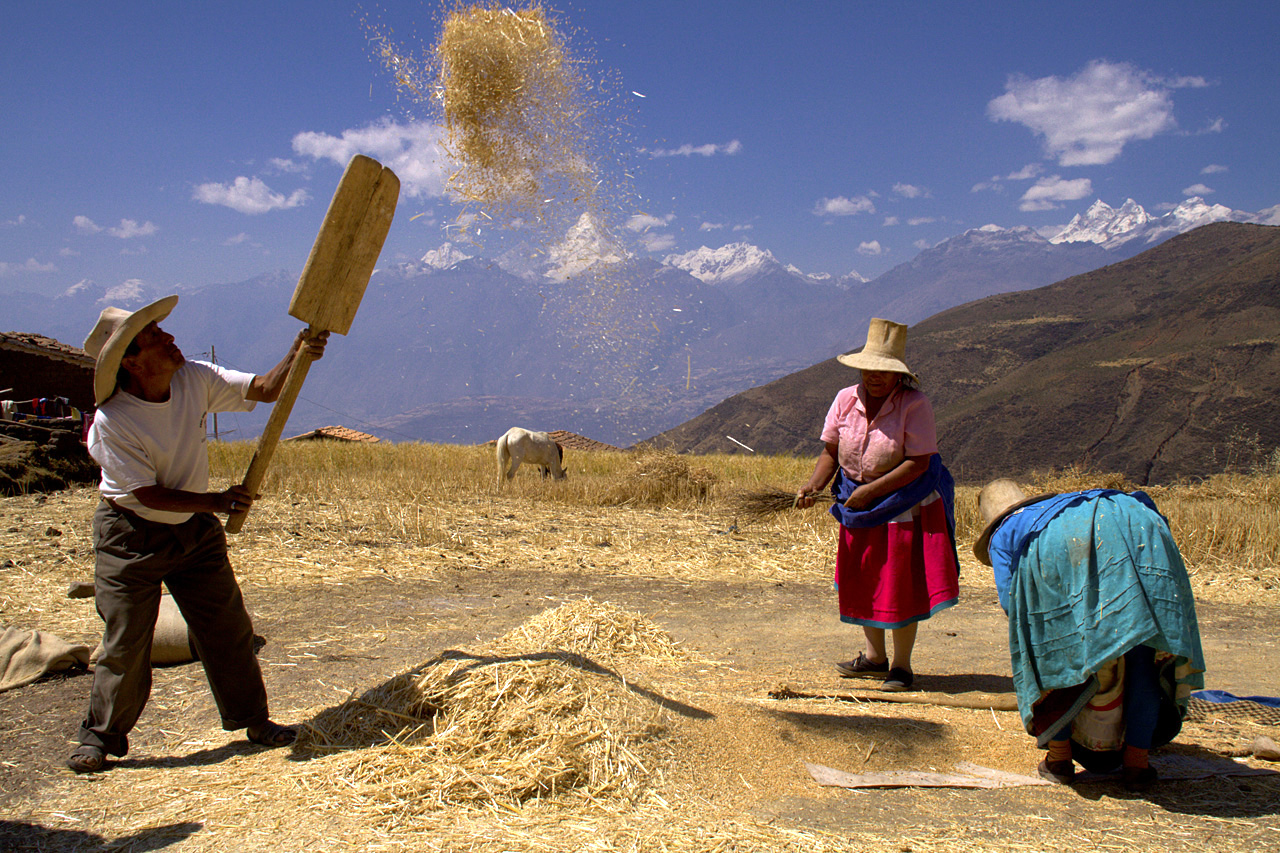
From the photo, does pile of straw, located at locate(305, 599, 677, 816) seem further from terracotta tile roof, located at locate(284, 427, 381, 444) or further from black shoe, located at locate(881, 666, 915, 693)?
terracotta tile roof, located at locate(284, 427, 381, 444)

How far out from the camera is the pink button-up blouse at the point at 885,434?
3617mm

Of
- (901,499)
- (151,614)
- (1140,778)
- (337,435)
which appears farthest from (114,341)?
(337,435)

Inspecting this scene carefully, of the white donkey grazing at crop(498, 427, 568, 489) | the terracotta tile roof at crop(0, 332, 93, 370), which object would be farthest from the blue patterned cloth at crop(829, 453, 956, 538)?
the terracotta tile roof at crop(0, 332, 93, 370)

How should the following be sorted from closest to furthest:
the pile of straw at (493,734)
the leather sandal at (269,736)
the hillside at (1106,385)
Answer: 1. the pile of straw at (493,734)
2. the leather sandal at (269,736)
3. the hillside at (1106,385)

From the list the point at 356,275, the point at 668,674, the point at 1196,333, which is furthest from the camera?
the point at 1196,333

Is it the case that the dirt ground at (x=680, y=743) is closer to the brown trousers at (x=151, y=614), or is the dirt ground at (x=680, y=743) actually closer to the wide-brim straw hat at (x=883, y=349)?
the brown trousers at (x=151, y=614)

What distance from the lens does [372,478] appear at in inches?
430

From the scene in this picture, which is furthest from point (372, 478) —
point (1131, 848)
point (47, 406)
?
point (1131, 848)

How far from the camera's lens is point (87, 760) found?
272 cm

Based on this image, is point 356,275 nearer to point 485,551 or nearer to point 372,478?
point 485,551

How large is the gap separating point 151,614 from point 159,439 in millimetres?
665

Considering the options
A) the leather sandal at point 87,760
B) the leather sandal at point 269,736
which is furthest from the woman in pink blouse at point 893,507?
the leather sandal at point 87,760

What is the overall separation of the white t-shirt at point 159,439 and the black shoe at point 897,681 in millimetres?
3158

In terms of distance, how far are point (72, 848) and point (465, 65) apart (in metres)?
4.46
